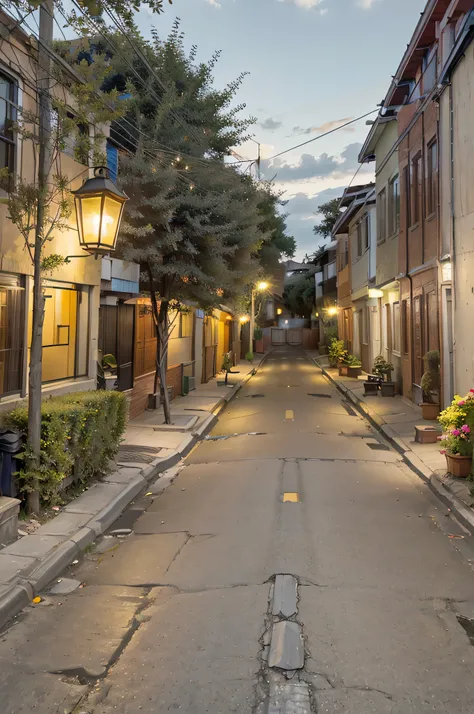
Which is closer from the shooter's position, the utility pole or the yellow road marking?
the utility pole

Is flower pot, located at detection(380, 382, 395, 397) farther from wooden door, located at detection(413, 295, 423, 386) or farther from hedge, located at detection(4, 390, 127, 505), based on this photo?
hedge, located at detection(4, 390, 127, 505)

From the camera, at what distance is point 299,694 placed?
3365 mm

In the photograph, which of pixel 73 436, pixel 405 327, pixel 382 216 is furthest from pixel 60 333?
pixel 382 216

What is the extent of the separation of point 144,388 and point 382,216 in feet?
36.5

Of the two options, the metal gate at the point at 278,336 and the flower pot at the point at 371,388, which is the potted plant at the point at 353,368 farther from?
the metal gate at the point at 278,336

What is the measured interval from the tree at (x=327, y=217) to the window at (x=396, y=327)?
3635 centimetres

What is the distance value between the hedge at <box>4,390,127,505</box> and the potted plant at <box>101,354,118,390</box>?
3.45 meters

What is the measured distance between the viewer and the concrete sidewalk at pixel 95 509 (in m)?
4.94

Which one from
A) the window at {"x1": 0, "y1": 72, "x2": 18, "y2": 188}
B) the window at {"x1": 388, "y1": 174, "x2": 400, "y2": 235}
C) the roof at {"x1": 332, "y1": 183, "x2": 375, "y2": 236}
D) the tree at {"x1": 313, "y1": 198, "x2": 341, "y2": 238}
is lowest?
the window at {"x1": 0, "y1": 72, "x2": 18, "y2": 188}

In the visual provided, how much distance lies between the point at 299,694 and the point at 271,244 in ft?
123

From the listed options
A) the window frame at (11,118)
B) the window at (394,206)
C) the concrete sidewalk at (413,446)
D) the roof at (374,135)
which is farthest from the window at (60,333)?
the roof at (374,135)

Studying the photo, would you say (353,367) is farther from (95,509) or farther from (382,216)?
(95,509)

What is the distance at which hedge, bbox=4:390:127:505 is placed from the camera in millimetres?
6750

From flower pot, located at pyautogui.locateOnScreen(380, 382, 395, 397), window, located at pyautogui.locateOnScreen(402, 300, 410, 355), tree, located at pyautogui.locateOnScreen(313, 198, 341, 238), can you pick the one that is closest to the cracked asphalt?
window, located at pyautogui.locateOnScreen(402, 300, 410, 355)
